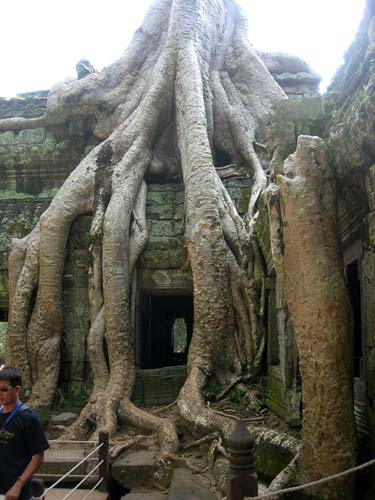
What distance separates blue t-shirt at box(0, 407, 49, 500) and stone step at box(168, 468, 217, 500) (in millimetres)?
1500

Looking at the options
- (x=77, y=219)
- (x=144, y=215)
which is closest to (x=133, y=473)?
(x=144, y=215)

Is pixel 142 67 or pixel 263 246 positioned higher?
pixel 142 67

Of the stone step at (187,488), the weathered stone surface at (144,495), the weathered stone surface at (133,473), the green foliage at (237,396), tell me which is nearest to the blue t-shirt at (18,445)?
the stone step at (187,488)

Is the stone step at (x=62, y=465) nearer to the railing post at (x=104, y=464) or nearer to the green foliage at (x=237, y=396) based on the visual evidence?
the railing post at (x=104, y=464)

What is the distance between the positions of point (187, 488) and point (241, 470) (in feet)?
5.11

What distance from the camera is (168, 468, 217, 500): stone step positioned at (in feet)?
10.7

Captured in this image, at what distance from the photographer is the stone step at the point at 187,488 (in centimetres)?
326

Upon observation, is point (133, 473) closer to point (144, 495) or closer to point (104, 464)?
point (144, 495)

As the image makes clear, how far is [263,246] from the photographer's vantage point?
4746 mm

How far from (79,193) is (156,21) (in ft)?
10.7

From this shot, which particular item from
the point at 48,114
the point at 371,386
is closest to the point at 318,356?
the point at 371,386

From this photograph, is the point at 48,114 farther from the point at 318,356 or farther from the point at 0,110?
the point at 318,356

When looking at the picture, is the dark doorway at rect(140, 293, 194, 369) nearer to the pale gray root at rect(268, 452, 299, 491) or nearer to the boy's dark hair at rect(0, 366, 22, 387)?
the pale gray root at rect(268, 452, 299, 491)

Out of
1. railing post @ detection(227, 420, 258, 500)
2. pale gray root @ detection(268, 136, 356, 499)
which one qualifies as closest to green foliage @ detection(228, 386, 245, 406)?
pale gray root @ detection(268, 136, 356, 499)
